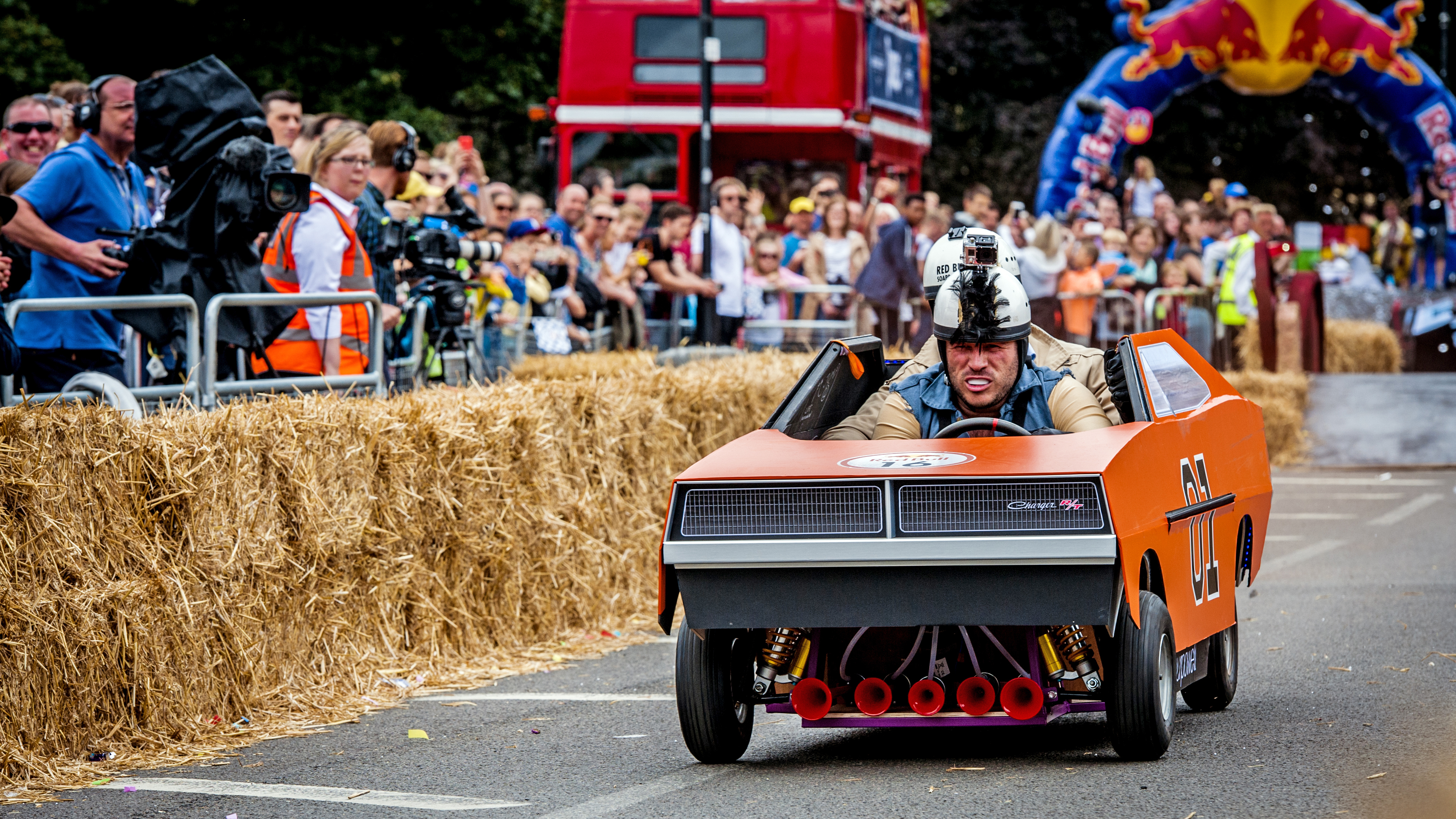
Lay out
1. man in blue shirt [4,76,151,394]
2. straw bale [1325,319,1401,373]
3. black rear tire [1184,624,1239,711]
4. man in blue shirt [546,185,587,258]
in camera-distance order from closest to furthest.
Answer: black rear tire [1184,624,1239,711]
man in blue shirt [4,76,151,394]
man in blue shirt [546,185,587,258]
straw bale [1325,319,1401,373]

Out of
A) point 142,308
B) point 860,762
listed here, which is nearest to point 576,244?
point 142,308

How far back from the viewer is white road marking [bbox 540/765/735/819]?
5949 mm

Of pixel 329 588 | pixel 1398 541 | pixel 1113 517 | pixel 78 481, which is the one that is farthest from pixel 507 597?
pixel 1398 541

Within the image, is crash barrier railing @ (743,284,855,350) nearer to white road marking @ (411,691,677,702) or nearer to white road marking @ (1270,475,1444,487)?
white road marking @ (1270,475,1444,487)

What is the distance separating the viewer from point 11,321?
877 cm

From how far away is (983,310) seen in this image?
6.98 m

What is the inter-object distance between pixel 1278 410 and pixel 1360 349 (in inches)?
248

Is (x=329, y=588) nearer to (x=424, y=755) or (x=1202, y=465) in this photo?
(x=424, y=755)

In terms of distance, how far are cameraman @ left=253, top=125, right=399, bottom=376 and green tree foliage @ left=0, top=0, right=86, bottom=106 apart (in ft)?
65.7

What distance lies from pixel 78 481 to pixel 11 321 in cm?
231

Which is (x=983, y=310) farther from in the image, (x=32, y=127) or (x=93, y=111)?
(x=32, y=127)

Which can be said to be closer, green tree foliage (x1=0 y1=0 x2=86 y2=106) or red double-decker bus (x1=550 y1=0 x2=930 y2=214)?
red double-decker bus (x1=550 y1=0 x2=930 y2=214)

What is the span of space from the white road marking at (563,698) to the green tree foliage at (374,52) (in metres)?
21.4

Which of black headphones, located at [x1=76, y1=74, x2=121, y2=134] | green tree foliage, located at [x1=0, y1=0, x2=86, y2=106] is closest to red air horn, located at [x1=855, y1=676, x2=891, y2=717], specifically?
black headphones, located at [x1=76, y1=74, x2=121, y2=134]
